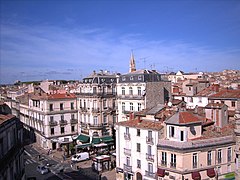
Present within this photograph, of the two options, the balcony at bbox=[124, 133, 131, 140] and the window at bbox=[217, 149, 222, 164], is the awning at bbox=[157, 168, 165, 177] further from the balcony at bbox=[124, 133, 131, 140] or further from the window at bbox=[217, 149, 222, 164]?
the window at bbox=[217, 149, 222, 164]

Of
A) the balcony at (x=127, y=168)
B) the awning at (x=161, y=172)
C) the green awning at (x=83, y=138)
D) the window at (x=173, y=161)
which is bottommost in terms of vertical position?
the balcony at (x=127, y=168)

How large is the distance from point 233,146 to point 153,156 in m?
10.5

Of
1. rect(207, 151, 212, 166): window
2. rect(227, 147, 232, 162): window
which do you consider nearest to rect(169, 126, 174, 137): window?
rect(207, 151, 212, 166): window

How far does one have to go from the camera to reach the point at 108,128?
195ft

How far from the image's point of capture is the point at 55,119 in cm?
6222

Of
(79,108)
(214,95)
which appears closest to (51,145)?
(79,108)

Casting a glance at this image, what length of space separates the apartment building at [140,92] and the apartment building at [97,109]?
188 inches

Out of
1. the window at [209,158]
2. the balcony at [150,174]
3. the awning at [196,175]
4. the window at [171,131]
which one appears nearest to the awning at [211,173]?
the window at [209,158]

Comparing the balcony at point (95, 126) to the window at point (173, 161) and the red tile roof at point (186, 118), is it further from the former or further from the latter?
the red tile roof at point (186, 118)

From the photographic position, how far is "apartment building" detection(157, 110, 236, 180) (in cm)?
3216

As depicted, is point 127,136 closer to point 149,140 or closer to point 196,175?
point 149,140

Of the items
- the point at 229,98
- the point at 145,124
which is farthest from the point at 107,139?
the point at 229,98

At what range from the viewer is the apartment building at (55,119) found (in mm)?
61344

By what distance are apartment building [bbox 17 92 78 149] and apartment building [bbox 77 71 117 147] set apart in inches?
118
